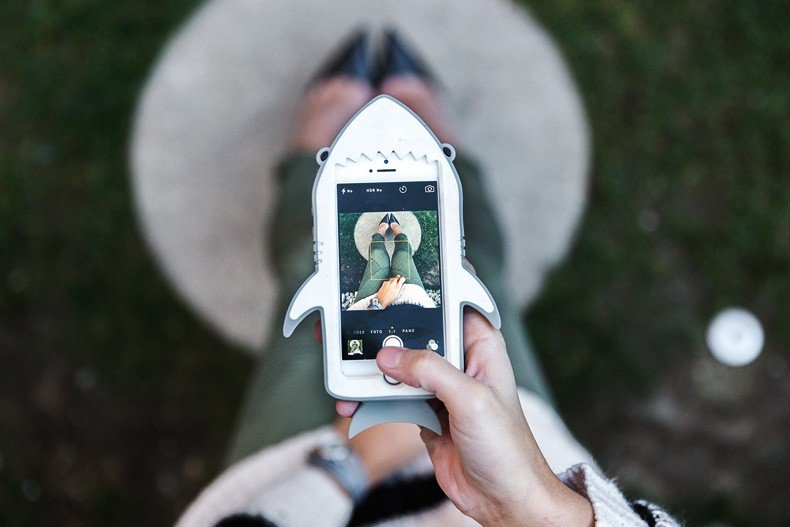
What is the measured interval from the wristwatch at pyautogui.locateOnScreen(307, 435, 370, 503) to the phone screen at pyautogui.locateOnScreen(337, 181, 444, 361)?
0.33m

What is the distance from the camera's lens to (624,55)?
152 cm

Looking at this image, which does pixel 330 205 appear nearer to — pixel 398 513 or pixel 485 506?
pixel 485 506

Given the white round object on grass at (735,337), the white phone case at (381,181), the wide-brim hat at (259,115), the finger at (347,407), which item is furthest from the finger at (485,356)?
the white round object on grass at (735,337)

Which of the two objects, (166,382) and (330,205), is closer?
(330,205)

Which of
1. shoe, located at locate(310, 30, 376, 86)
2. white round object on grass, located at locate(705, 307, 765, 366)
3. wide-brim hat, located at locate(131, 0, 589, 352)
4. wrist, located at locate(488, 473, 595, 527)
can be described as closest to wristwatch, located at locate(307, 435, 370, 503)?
wrist, located at locate(488, 473, 595, 527)

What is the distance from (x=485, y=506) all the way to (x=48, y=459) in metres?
1.06

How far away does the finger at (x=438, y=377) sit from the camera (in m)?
0.69

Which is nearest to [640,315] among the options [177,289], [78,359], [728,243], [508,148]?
[728,243]

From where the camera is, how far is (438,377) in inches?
27.2

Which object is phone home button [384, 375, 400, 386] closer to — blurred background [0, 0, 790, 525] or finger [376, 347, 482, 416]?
finger [376, 347, 482, 416]

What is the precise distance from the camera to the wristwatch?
3.32 feet

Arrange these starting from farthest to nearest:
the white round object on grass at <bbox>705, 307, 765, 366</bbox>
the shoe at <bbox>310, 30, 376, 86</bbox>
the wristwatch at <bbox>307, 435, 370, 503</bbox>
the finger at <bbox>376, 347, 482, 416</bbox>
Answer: the white round object on grass at <bbox>705, 307, 765, 366</bbox> < the shoe at <bbox>310, 30, 376, 86</bbox> < the wristwatch at <bbox>307, 435, 370, 503</bbox> < the finger at <bbox>376, 347, 482, 416</bbox>

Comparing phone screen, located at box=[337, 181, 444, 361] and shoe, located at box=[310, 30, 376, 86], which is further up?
shoe, located at box=[310, 30, 376, 86]

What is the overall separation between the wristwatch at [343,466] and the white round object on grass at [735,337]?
847 millimetres
